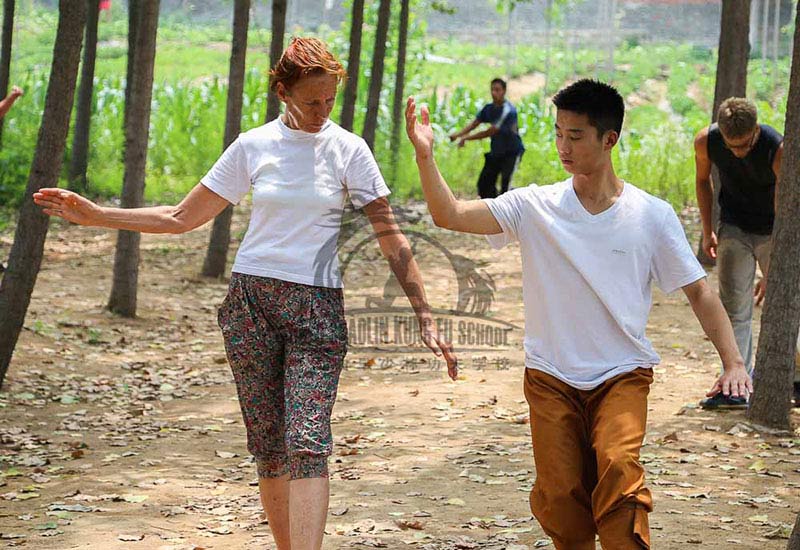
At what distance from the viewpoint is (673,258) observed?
12.5 feet

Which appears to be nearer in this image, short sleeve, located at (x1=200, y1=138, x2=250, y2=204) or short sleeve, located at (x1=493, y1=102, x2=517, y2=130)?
short sleeve, located at (x1=200, y1=138, x2=250, y2=204)

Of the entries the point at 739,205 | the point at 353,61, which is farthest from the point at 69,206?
the point at 353,61

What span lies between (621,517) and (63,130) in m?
5.26

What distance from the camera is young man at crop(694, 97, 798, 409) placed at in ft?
22.9

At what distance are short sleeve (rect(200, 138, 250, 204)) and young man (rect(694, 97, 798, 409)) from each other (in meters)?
3.61

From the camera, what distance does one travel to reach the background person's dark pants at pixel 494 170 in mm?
16406

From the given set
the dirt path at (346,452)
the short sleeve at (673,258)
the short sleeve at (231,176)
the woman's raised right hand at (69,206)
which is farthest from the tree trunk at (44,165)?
the short sleeve at (673,258)

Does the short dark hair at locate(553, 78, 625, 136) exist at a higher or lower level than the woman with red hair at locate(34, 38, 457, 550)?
higher

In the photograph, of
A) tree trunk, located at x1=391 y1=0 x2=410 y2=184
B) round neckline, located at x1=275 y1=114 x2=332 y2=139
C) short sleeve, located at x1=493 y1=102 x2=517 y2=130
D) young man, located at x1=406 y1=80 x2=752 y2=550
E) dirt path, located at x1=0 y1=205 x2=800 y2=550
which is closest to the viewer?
young man, located at x1=406 y1=80 x2=752 y2=550

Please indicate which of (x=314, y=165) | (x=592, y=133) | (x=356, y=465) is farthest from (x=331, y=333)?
(x=356, y=465)

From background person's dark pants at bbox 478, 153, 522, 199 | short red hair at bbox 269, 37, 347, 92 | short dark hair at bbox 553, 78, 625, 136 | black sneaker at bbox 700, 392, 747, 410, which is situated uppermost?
background person's dark pants at bbox 478, 153, 522, 199

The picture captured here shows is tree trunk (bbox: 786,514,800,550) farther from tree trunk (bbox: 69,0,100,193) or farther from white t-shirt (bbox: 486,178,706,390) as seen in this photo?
tree trunk (bbox: 69,0,100,193)

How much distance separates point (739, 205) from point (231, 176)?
408 centimetres

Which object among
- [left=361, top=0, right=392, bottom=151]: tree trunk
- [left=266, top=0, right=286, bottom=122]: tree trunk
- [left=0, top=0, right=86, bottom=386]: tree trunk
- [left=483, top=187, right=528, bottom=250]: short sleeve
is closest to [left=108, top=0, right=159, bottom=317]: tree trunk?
[left=266, top=0, right=286, bottom=122]: tree trunk
